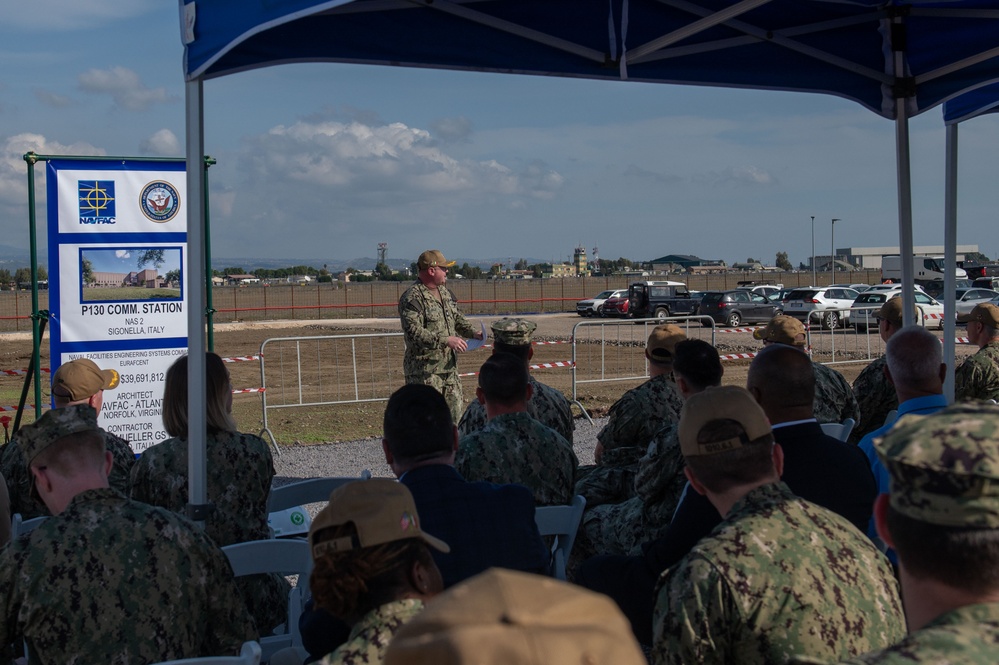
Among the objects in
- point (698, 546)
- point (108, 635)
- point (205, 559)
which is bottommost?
point (108, 635)

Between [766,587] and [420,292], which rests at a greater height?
[420,292]

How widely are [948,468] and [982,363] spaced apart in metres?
5.79

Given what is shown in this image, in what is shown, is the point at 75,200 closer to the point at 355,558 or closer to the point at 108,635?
the point at 108,635

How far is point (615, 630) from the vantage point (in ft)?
3.21

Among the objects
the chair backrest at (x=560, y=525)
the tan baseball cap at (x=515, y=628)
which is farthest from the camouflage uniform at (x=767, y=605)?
the chair backrest at (x=560, y=525)

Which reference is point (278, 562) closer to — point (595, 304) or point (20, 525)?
point (20, 525)

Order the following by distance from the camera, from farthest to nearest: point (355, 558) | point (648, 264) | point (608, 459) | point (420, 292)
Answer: point (648, 264), point (420, 292), point (608, 459), point (355, 558)

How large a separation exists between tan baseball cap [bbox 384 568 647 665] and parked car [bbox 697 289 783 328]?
35.4m

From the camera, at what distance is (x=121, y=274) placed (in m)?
6.70

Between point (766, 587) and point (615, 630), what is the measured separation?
1357mm

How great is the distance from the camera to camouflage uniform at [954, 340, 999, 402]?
258 inches

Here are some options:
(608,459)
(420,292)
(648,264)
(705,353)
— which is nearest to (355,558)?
(705,353)

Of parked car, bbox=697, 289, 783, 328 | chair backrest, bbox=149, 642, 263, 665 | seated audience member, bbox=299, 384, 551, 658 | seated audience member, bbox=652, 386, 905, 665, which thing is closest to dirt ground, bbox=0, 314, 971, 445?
parked car, bbox=697, 289, 783, 328

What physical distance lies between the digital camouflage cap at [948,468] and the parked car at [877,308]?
2846 centimetres
